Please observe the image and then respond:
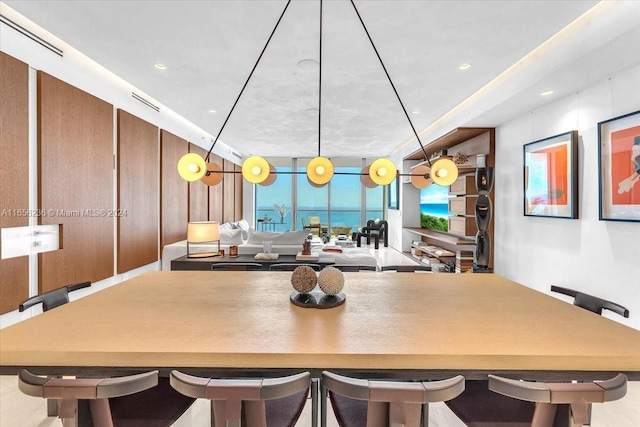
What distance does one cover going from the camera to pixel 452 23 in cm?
223

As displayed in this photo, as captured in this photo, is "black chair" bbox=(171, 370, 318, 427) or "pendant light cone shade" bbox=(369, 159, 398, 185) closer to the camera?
"black chair" bbox=(171, 370, 318, 427)

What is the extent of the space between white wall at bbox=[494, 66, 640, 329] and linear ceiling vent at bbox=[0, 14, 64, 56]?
15.8 ft

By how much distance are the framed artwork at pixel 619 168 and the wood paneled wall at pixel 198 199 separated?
5562 millimetres

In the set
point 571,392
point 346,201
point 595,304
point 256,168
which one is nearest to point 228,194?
point 346,201

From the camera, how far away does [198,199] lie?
580 cm

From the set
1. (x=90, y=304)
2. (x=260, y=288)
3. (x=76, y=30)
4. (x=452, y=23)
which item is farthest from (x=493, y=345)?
(x=76, y=30)

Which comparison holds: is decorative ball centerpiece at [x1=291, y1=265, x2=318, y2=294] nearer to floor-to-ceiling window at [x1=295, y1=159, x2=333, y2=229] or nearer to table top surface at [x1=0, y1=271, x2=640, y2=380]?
table top surface at [x1=0, y1=271, x2=640, y2=380]

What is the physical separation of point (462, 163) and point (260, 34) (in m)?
3.72

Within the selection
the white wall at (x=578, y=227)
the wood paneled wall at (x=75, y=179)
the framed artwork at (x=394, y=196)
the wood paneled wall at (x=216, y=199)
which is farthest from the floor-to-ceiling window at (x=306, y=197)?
the wood paneled wall at (x=75, y=179)

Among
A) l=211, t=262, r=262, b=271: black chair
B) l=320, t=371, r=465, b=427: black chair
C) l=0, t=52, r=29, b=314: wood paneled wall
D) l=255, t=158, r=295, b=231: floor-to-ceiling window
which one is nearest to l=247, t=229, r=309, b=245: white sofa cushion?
l=211, t=262, r=262, b=271: black chair

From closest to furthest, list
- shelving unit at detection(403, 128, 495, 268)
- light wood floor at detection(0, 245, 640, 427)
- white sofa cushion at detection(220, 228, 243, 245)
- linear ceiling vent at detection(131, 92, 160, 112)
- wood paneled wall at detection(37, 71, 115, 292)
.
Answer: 1. light wood floor at detection(0, 245, 640, 427)
2. wood paneled wall at detection(37, 71, 115, 292)
3. linear ceiling vent at detection(131, 92, 160, 112)
4. shelving unit at detection(403, 128, 495, 268)
5. white sofa cushion at detection(220, 228, 243, 245)

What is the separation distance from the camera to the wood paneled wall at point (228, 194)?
23.6ft

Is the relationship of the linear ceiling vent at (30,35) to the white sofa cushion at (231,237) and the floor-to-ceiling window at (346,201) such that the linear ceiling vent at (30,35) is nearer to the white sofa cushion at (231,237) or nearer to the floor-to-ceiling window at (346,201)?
the white sofa cushion at (231,237)

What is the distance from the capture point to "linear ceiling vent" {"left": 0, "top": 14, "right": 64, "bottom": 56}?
Answer: 223 cm
